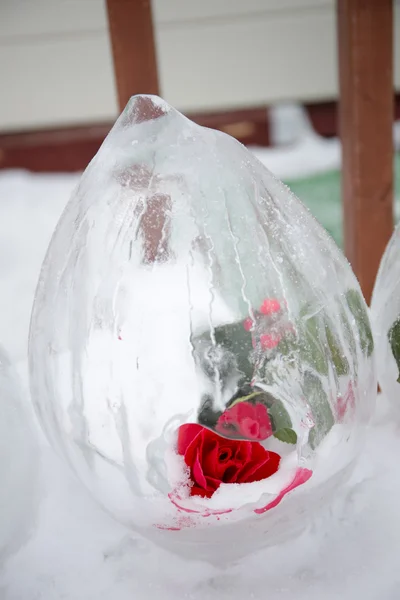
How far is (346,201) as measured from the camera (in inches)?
26.3

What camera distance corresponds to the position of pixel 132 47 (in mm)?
586

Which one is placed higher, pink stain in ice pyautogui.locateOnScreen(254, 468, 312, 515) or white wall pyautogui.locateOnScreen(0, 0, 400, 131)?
white wall pyautogui.locateOnScreen(0, 0, 400, 131)

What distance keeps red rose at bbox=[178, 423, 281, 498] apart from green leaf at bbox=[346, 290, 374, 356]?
0.09 metres

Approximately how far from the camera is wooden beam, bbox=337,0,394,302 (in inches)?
22.3

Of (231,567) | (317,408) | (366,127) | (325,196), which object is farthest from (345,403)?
(325,196)

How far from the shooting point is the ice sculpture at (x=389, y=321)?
0.45m

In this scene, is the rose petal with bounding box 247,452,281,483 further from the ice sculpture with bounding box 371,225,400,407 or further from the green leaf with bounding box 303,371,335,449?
the ice sculpture with bounding box 371,225,400,407

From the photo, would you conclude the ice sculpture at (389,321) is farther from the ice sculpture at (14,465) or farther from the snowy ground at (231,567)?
the ice sculpture at (14,465)

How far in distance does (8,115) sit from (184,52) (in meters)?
0.46

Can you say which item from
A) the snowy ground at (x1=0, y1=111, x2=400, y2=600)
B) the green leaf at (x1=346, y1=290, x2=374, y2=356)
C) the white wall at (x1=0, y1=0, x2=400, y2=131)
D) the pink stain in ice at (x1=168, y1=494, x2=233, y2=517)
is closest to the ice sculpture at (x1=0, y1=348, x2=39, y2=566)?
the snowy ground at (x1=0, y1=111, x2=400, y2=600)

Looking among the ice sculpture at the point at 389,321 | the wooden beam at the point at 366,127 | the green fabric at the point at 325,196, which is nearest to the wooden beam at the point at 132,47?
the wooden beam at the point at 366,127

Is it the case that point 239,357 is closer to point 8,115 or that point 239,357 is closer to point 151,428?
point 151,428

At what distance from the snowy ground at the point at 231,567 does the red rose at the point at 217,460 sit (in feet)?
0.24

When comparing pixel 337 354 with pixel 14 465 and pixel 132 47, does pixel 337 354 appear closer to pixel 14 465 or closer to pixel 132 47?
pixel 14 465
